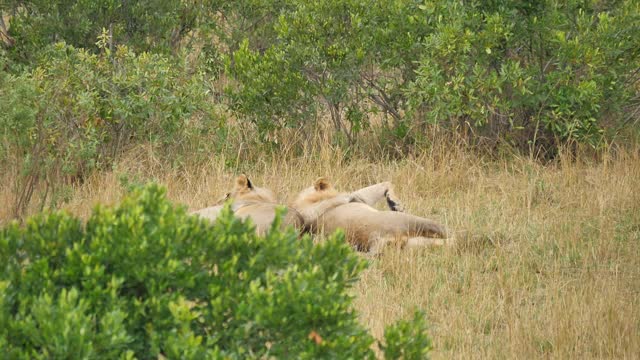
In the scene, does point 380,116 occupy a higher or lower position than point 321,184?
higher

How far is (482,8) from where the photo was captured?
1096cm

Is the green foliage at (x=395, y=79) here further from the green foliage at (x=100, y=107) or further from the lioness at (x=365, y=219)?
the lioness at (x=365, y=219)

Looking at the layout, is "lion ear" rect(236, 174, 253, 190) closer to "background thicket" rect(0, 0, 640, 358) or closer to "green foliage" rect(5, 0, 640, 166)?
"background thicket" rect(0, 0, 640, 358)

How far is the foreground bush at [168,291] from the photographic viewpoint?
3.76 metres

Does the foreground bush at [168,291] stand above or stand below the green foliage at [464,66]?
below

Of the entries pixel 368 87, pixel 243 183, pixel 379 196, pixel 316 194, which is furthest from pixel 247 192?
pixel 368 87

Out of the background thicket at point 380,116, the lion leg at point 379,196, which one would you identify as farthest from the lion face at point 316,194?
the background thicket at point 380,116

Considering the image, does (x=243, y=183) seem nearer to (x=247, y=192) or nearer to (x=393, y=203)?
(x=247, y=192)

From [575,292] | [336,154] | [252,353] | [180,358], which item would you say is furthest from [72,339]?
[336,154]

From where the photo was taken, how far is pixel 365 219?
8.63 m

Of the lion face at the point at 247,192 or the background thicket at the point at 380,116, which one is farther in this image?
the background thicket at the point at 380,116

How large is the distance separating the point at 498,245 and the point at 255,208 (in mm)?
1917

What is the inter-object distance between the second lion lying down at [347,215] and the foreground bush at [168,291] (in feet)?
13.2

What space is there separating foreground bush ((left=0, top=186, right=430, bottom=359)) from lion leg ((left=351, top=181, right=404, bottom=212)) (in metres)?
5.11
